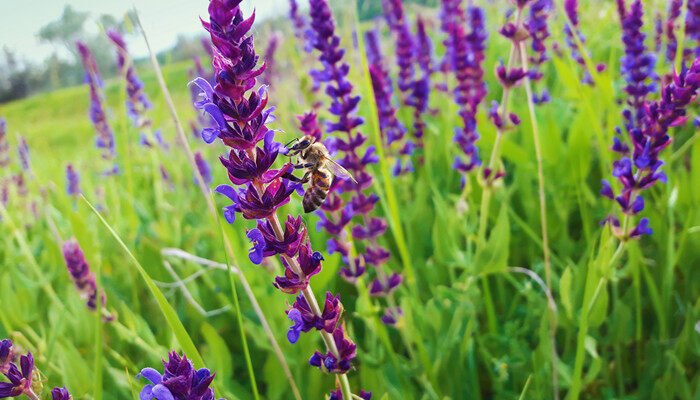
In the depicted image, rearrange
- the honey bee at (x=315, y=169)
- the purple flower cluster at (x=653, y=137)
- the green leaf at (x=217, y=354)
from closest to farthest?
1. the purple flower cluster at (x=653, y=137)
2. the honey bee at (x=315, y=169)
3. the green leaf at (x=217, y=354)

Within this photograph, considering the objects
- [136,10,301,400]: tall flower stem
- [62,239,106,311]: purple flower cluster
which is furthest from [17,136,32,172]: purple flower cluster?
[136,10,301,400]: tall flower stem

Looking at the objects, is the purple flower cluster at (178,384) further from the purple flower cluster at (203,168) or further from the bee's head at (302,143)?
the purple flower cluster at (203,168)

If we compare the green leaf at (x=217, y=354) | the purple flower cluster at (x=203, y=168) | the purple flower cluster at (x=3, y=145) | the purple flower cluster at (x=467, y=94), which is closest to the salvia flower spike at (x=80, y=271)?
the green leaf at (x=217, y=354)

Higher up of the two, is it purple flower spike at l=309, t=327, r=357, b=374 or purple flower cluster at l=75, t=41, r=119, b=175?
purple flower cluster at l=75, t=41, r=119, b=175

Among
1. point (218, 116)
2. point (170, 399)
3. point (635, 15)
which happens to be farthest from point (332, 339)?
point (635, 15)

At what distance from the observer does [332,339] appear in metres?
0.91

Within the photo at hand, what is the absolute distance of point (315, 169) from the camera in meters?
1.31

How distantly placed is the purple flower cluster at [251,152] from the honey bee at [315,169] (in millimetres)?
359

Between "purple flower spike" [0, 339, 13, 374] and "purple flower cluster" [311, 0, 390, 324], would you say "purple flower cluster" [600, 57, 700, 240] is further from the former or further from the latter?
"purple flower spike" [0, 339, 13, 374]

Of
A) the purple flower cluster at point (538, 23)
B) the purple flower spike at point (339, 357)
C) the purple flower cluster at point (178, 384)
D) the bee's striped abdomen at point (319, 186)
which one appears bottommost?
the purple flower spike at point (339, 357)

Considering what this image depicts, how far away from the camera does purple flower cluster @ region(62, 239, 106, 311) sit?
1608 mm

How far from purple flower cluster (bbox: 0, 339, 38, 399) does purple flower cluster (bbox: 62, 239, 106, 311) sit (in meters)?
0.72

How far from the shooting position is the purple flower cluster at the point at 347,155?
1628mm

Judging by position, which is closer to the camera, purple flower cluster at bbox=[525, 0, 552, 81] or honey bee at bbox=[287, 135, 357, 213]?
honey bee at bbox=[287, 135, 357, 213]
